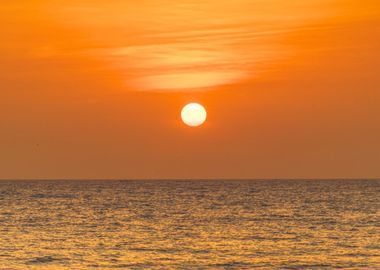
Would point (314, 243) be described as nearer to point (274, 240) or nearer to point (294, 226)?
point (274, 240)

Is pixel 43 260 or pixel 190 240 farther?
pixel 190 240

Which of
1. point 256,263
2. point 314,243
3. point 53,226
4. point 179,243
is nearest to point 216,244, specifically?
point 179,243

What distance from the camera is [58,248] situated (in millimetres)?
59031

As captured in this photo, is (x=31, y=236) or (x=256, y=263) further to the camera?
(x=31, y=236)

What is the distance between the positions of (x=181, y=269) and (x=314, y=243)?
54.8 feet

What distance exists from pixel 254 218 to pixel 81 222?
61.0 ft

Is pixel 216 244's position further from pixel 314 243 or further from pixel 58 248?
pixel 58 248

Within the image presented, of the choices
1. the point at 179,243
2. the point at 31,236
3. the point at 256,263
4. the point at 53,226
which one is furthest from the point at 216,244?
the point at 53,226

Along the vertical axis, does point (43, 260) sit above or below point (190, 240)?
below

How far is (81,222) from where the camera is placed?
8694cm

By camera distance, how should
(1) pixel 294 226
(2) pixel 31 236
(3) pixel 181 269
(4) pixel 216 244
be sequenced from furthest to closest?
(1) pixel 294 226
(2) pixel 31 236
(4) pixel 216 244
(3) pixel 181 269

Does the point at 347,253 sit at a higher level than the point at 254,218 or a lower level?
lower

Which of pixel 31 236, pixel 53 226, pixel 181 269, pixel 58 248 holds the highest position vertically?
pixel 53 226

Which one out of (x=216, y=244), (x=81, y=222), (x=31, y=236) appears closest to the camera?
(x=216, y=244)
